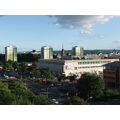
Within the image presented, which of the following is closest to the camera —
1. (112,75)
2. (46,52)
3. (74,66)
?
(112,75)

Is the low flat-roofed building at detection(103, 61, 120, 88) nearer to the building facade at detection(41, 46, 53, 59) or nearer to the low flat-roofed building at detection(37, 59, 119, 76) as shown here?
the low flat-roofed building at detection(37, 59, 119, 76)

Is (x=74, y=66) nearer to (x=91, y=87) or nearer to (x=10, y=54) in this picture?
(x=91, y=87)

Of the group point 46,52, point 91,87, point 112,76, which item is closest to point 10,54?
point 46,52

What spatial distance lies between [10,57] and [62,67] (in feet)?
105

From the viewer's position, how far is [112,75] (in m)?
26.4

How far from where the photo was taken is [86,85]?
1788 cm

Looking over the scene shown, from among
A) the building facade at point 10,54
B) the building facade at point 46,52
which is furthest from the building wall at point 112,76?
the building facade at point 10,54

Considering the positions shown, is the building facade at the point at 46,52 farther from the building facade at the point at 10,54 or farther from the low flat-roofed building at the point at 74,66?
the low flat-roofed building at the point at 74,66

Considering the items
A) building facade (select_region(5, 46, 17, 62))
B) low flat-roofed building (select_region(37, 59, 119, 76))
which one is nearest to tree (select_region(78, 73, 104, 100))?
low flat-roofed building (select_region(37, 59, 119, 76))

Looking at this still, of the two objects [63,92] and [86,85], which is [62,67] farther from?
[86,85]

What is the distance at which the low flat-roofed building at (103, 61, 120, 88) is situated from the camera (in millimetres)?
25844

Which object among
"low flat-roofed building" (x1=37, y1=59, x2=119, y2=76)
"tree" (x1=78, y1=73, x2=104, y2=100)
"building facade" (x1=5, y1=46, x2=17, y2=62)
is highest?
"building facade" (x1=5, y1=46, x2=17, y2=62)

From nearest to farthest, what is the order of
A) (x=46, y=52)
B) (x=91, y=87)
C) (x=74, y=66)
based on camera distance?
(x=91, y=87)
(x=74, y=66)
(x=46, y=52)

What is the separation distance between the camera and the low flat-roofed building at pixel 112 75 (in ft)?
84.8
